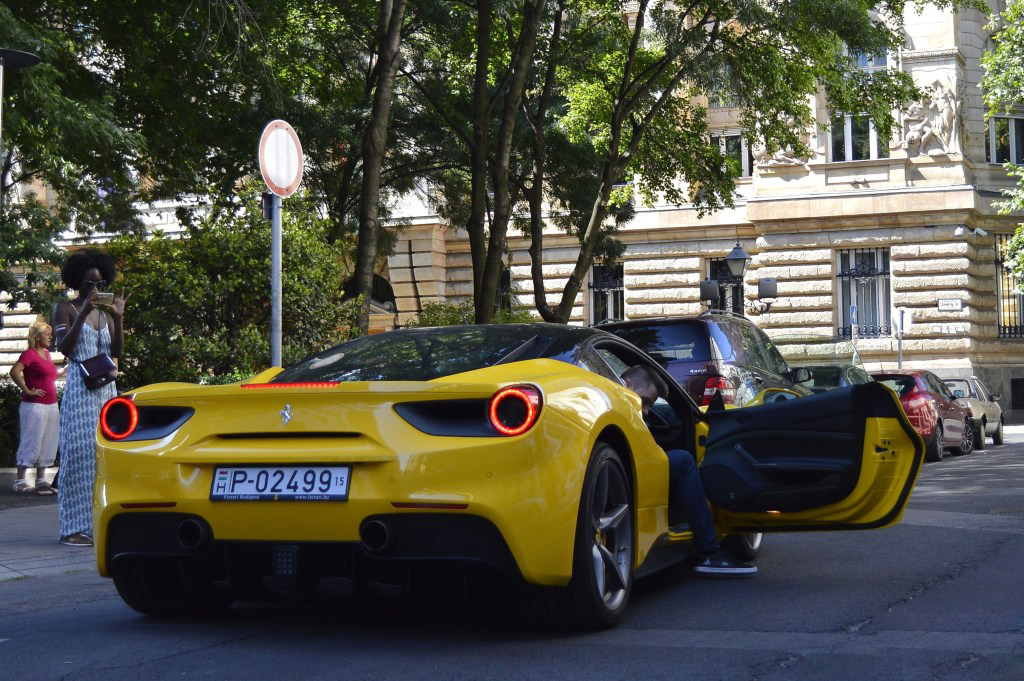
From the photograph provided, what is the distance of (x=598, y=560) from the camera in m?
5.46

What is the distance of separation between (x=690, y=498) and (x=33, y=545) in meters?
5.04

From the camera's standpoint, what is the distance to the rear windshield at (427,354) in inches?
228

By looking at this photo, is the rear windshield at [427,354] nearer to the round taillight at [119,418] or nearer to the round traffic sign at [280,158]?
the round taillight at [119,418]

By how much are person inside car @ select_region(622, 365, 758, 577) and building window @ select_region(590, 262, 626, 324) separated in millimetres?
34413

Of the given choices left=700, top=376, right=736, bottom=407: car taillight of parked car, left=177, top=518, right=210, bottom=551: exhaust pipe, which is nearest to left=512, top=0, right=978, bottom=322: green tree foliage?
left=700, top=376, right=736, bottom=407: car taillight of parked car

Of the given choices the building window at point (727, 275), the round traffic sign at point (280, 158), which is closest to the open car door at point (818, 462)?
the round traffic sign at point (280, 158)

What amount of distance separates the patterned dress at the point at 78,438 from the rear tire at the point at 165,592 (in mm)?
3402

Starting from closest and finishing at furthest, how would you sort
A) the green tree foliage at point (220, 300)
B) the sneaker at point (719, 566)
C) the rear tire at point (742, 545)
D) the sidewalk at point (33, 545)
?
1. the sneaker at point (719, 566)
2. the rear tire at point (742, 545)
3. the sidewalk at point (33, 545)
4. the green tree foliage at point (220, 300)

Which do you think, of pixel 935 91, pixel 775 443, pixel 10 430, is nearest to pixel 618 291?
pixel 935 91

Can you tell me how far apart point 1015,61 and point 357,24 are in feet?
62.1

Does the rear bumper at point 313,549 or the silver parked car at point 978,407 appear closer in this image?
the rear bumper at point 313,549

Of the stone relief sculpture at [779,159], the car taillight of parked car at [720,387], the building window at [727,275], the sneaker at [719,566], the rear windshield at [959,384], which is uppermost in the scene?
the stone relief sculpture at [779,159]

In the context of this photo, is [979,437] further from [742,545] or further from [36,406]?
[742,545]

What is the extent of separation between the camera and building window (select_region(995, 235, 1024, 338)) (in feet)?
126
